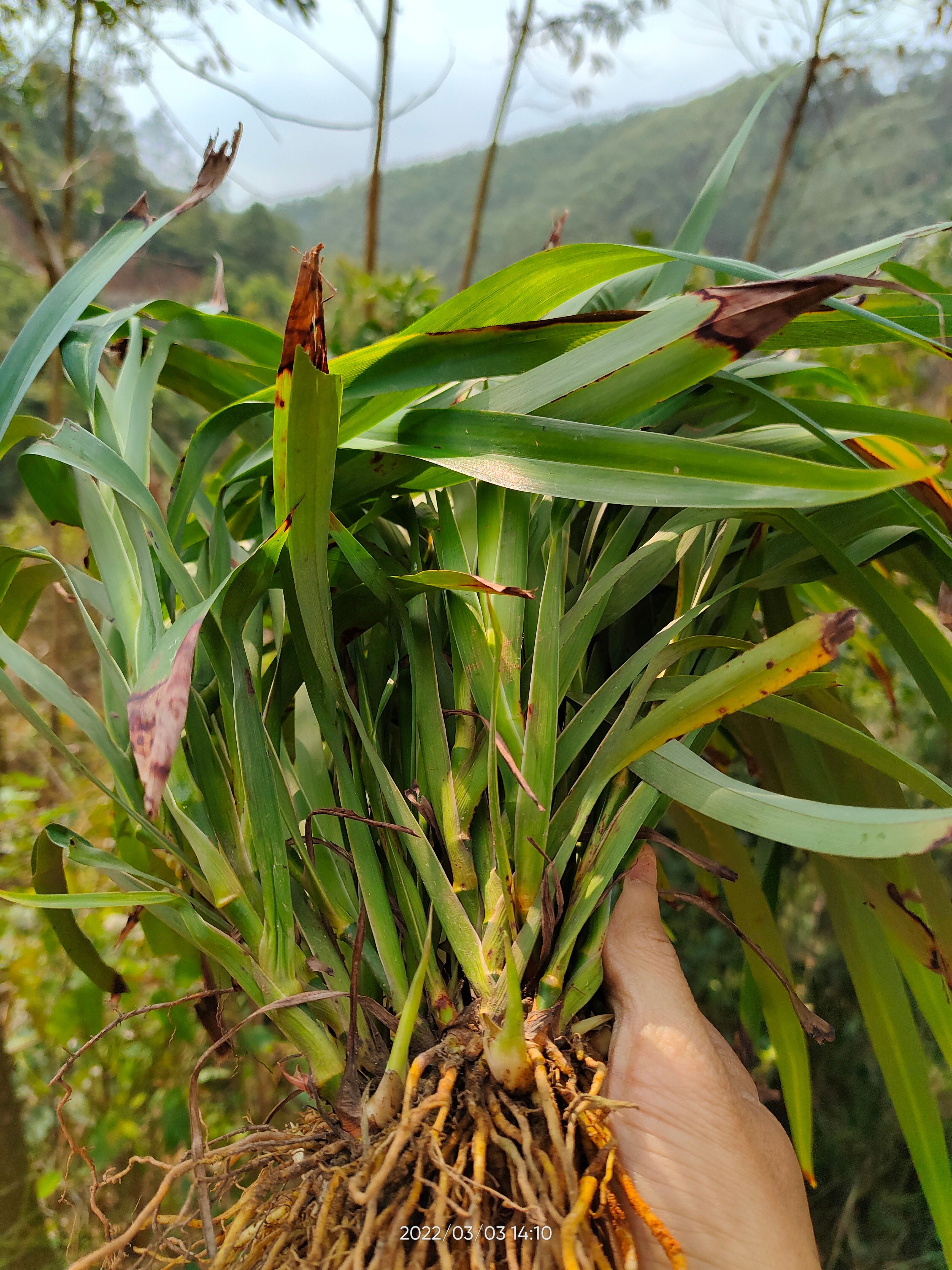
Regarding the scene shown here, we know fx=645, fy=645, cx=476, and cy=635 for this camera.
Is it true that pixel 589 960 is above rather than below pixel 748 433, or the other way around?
below

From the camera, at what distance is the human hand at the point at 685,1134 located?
30 cm

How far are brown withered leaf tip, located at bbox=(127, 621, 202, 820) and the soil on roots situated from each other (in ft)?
0.61

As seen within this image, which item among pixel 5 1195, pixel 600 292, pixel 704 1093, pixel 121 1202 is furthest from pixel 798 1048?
pixel 121 1202

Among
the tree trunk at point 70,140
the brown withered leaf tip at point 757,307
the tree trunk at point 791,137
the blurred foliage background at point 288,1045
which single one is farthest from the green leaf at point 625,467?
the tree trunk at point 791,137

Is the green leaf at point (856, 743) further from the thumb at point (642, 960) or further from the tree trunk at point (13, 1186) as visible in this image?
the tree trunk at point (13, 1186)

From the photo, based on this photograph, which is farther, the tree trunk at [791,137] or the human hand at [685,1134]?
the tree trunk at [791,137]

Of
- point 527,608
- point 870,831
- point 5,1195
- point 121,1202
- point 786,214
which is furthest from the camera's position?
point 786,214

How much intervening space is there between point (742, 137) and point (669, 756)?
401 millimetres

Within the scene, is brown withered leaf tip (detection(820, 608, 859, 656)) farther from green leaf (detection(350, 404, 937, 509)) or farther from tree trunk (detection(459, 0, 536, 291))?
tree trunk (detection(459, 0, 536, 291))

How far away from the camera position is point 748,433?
1.29 feet

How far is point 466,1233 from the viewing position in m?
0.27

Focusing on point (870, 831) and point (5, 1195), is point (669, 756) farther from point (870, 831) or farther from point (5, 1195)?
point (5, 1195)

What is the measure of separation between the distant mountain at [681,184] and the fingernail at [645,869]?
1.34 metres

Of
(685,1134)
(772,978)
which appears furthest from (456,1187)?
(772,978)
